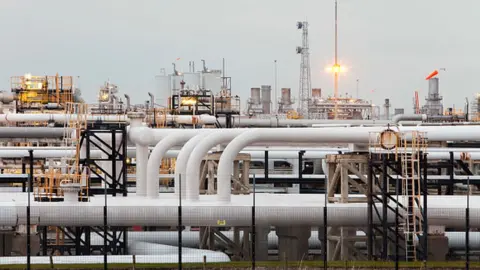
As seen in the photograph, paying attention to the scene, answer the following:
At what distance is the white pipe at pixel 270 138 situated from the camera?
88.3ft

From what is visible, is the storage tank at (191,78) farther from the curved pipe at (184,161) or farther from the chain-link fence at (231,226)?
the chain-link fence at (231,226)

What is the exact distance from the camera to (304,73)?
8612 centimetres

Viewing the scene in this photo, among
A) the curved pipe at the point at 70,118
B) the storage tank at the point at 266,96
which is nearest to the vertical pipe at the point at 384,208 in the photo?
the curved pipe at the point at 70,118

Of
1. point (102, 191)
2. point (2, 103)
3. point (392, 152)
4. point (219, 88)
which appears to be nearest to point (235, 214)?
point (392, 152)

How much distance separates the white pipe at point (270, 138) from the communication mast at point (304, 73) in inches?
2195

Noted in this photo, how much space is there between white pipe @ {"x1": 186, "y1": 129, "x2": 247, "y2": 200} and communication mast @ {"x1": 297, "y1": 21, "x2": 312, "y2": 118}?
55.7m

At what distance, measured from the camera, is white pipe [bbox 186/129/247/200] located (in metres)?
27.2

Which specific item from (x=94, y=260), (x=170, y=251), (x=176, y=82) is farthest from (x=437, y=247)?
(x=176, y=82)

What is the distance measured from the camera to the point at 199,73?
66688 mm

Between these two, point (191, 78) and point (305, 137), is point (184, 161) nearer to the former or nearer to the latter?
point (305, 137)

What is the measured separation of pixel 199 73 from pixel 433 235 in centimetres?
4271

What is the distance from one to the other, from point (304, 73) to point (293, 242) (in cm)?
5949

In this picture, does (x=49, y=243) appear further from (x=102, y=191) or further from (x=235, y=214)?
(x=235, y=214)

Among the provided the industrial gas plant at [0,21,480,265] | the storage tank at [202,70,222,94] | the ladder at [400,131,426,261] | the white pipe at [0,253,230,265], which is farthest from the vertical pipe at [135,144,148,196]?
the storage tank at [202,70,222,94]
